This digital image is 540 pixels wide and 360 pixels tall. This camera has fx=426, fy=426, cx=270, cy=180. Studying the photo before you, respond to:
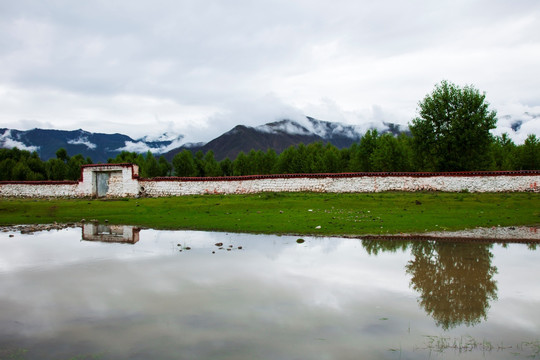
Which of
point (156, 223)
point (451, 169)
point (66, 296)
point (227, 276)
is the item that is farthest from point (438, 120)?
point (66, 296)

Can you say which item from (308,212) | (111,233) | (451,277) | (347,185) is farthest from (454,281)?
(347,185)

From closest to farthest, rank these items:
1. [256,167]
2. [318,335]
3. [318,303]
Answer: [318,335] → [318,303] → [256,167]

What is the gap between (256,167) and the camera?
96.8 m

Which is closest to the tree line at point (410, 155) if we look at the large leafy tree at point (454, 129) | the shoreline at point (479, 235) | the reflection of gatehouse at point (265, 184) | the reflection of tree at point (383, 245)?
the large leafy tree at point (454, 129)

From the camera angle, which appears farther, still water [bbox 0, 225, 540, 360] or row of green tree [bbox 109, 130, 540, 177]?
row of green tree [bbox 109, 130, 540, 177]

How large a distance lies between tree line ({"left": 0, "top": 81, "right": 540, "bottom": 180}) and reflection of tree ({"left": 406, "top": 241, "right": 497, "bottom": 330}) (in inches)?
1203

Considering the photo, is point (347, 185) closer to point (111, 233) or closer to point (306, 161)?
point (111, 233)

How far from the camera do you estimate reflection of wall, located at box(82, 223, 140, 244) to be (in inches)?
648

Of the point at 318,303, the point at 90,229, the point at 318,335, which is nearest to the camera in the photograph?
the point at 318,335

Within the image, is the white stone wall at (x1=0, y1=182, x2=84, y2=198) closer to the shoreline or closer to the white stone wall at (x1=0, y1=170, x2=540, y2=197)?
the white stone wall at (x1=0, y1=170, x2=540, y2=197)

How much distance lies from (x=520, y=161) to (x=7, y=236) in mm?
73979

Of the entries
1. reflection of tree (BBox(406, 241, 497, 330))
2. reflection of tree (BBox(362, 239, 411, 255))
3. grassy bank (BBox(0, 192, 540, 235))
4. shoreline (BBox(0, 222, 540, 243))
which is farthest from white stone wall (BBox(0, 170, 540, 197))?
reflection of tree (BBox(406, 241, 497, 330))

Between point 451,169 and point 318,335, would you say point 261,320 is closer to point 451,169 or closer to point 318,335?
point 318,335

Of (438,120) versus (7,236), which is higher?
(438,120)
